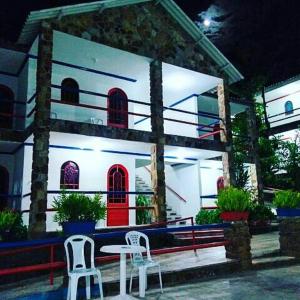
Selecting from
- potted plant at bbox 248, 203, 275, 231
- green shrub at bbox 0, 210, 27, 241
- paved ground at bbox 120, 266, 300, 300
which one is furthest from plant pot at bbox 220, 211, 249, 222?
potted plant at bbox 248, 203, 275, 231

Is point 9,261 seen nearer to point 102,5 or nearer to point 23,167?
point 23,167

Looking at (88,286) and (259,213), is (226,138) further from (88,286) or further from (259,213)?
(88,286)

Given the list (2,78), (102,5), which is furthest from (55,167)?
(102,5)

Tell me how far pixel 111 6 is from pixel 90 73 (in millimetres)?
2590

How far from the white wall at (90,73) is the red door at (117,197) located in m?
1.96

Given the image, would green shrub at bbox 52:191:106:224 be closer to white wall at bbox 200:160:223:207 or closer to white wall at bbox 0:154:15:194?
white wall at bbox 0:154:15:194

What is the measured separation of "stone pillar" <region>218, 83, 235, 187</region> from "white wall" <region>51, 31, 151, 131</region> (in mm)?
3280

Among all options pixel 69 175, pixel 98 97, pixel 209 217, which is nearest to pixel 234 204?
pixel 209 217

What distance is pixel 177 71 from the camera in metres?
12.6

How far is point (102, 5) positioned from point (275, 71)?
55.1ft

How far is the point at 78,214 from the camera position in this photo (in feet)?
18.5

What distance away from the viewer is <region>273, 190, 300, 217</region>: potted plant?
8469mm

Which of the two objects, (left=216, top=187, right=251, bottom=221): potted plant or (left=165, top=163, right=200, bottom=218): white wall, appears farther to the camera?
(left=165, top=163, right=200, bottom=218): white wall

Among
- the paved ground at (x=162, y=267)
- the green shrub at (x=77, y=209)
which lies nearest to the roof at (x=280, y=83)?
the paved ground at (x=162, y=267)
